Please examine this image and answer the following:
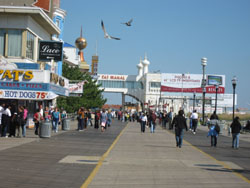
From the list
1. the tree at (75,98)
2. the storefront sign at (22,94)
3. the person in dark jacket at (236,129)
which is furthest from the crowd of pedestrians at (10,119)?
the tree at (75,98)

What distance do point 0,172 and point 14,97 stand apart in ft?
66.9

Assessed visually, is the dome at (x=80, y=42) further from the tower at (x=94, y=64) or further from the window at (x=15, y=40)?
the window at (x=15, y=40)

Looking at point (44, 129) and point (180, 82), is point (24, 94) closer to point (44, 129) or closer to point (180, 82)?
point (44, 129)

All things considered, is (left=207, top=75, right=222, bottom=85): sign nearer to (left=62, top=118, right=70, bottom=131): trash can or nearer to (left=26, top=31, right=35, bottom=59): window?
(left=26, top=31, right=35, bottom=59): window

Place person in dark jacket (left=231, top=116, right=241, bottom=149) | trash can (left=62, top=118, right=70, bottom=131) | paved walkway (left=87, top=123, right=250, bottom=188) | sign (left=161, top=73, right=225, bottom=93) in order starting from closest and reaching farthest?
1. paved walkway (left=87, top=123, right=250, bottom=188)
2. person in dark jacket (left=231, top=116, right=241, bottom=149)
3. trash can (left=62, top=118, right=70, bottom=131)
4. sign (left=161, top=73, right=225, bottom=93)

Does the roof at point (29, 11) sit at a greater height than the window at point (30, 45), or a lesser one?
greater

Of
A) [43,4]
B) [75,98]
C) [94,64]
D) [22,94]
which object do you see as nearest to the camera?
[22,94]

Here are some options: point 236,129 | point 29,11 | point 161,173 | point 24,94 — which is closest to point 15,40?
point 29,11

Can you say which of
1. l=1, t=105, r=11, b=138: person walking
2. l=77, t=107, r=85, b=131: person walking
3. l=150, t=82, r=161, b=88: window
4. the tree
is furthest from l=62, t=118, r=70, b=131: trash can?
l=150, t=82, r=161, b=88: window

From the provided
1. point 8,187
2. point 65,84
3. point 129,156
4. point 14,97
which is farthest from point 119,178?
point 65,84

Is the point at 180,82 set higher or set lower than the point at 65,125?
higher

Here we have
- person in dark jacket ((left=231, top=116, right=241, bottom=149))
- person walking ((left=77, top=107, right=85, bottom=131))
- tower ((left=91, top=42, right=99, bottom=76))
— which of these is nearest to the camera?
person in dark jacket ((left=231, top=116, right=241, bottom=149))

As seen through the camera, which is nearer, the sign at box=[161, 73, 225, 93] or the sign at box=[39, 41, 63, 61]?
the sign at box=[39, 41, 63, 61]

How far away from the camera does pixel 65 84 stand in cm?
4450
